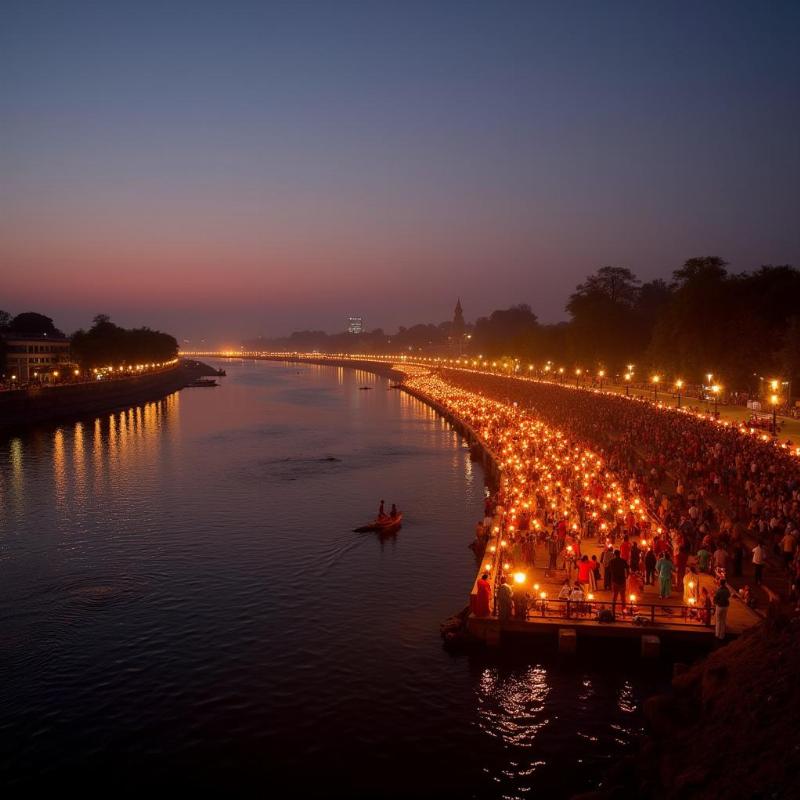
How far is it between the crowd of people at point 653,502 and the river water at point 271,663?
3097mm

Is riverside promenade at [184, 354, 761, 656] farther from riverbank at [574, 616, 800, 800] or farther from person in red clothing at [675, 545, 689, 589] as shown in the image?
riverbank at [574, 616, 800, 800]

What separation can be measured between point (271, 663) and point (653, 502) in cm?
1935

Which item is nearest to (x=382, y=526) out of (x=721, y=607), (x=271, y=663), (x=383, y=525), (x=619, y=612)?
(x=383, y=525)

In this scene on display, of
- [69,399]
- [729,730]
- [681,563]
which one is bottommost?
[729,730]

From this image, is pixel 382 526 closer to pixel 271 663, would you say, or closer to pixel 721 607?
pixel 271 663

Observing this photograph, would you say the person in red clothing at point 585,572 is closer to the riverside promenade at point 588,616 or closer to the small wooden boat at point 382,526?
the riverside promenade at point 588,616

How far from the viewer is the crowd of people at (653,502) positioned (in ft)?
73.3

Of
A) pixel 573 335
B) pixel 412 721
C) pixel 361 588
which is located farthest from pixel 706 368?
pixel 412 721

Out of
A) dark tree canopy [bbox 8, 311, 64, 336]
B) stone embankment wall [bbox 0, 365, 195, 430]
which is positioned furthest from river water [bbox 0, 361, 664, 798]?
dark tree canopy [bbox 8, 311, 64, 336]

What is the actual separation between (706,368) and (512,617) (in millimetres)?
52032

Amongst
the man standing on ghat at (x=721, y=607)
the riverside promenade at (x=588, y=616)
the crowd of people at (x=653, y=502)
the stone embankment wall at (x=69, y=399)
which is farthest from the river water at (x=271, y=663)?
the stone embankment wall at (x=69, y=399)

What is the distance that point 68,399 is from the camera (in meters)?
96.1

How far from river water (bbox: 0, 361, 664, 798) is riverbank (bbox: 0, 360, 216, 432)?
125ft

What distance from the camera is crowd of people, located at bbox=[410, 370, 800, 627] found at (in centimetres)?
2234
